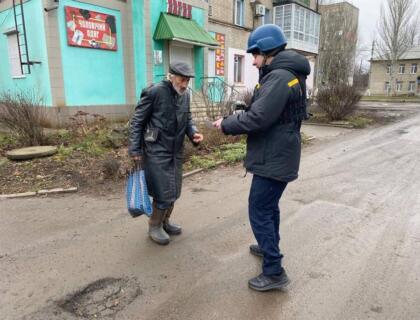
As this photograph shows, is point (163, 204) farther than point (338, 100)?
No

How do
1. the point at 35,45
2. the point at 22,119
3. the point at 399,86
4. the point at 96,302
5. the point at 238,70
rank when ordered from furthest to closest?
the point at 399,86, the point at 238,70, the point at 35,45, the point at 22,119, the point at 96,302

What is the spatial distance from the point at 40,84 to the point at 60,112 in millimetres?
1154

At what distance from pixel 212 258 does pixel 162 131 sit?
1321mm

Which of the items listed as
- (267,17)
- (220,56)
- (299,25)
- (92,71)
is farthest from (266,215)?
(299,25)

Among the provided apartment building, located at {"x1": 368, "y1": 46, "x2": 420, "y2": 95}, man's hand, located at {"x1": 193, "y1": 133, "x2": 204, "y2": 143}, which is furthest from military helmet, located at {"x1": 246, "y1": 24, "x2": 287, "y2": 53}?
apartment building, located at {"x1": 368, "y1": 46, "x2": 420, "y2": 95}

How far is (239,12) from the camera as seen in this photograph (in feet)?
62.6

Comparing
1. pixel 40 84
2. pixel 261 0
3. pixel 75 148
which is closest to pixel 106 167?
pixel 75 148

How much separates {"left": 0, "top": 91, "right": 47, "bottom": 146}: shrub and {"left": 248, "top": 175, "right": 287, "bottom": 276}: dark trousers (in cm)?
602

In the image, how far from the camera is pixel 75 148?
7.14m

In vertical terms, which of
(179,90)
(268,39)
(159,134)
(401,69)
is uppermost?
(401,69)

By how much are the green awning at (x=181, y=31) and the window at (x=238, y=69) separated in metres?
4.98

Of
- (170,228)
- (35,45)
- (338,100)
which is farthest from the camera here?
(338,100)

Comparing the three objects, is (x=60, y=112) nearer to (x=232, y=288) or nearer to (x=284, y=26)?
(x=232, y=288)

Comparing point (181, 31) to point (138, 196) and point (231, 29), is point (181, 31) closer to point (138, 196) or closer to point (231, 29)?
point (231, 29)
